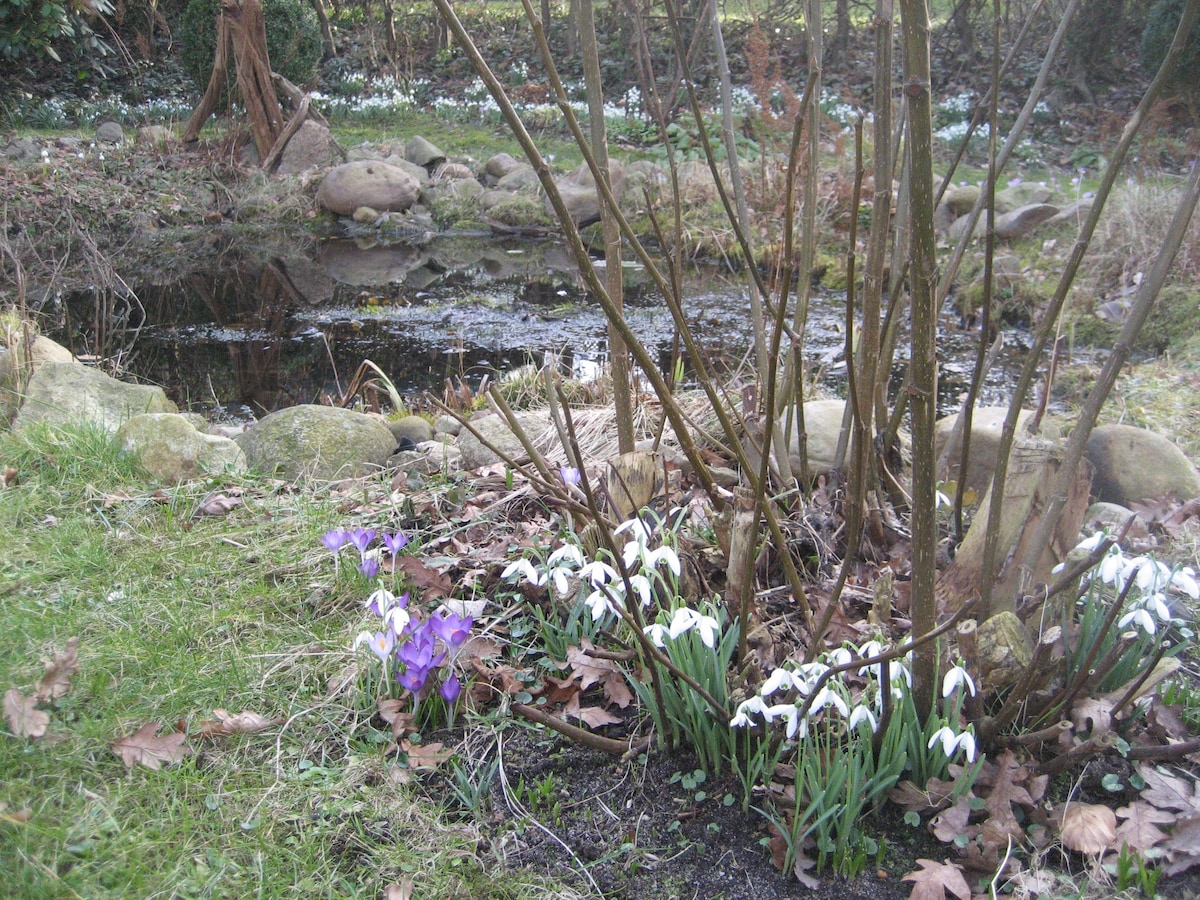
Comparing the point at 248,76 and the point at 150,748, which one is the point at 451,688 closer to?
the point at 150,748

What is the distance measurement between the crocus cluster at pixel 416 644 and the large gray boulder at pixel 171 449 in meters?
1.76

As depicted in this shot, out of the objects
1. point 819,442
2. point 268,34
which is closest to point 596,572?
point 819,442

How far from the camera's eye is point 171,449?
A: 3.53 m

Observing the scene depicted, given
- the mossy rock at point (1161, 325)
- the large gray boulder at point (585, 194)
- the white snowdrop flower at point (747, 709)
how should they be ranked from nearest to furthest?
1. the white snowdrop flower at point (747, 709)
2. the mossy rock at point (1161, 325)
3. the large gray boulder at point (585, 194)

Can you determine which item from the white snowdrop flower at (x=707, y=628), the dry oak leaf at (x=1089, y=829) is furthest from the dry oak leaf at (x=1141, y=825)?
the white snowdrop flower at (x=707, y=628)

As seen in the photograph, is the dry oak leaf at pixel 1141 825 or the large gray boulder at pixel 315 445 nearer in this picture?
the dry oak leaf at pixel 1141 825

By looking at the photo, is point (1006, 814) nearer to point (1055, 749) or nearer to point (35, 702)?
point (1055, 749)

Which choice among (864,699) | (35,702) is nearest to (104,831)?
(35,702)

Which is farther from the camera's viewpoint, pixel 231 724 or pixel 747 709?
pixel 231 724

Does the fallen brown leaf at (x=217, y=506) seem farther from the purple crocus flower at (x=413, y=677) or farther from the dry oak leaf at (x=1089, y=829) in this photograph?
the dry oak leaf at (x=1089, y=829)

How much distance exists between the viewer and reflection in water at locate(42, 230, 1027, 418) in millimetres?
6477

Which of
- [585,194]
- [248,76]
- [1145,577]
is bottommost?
[585,194]

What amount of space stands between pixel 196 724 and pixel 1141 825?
1.99m

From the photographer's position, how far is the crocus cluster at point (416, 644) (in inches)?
78.7
